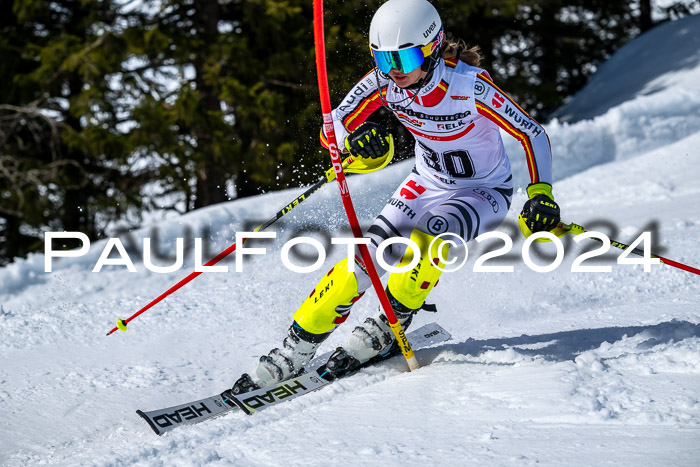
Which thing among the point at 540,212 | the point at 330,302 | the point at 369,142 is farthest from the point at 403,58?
the point at 330,302

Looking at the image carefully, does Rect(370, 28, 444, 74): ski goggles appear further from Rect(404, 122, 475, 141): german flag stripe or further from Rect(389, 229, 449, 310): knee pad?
Rect(389, 229, 449, 310): knee pad

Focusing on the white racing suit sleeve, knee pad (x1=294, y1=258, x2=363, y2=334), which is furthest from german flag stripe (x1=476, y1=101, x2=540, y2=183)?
knee pad (x1=294, y1=258, x2=363, y2=334)

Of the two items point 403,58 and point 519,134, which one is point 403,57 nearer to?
point 403,58

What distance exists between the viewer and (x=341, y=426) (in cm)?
269

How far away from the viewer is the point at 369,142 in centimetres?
335

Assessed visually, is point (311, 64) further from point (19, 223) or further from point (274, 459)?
point (274, 459)

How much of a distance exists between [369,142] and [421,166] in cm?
55

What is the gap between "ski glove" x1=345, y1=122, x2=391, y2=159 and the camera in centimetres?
335

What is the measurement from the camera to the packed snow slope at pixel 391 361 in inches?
97.9

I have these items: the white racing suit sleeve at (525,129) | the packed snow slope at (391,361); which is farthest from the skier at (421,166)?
the packed snow slope at (391,361)

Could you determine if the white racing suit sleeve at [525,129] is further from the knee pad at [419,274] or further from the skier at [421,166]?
the knee pad at [419,274]

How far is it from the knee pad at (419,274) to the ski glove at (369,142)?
0.42 m

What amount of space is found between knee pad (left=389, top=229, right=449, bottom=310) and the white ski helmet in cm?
80

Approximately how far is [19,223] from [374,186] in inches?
337
